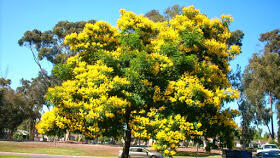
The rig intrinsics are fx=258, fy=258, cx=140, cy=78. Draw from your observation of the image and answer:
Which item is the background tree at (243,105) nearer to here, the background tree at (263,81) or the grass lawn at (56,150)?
the background tree at (263,81)

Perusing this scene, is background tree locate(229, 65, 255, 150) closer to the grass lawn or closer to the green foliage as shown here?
the grass lawn

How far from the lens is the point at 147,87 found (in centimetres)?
1328

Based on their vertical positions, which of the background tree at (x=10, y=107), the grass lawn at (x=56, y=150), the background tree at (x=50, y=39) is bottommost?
the grass lawn at (x=56, y=150)

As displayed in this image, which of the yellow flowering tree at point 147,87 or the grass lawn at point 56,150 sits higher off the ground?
the yellow flowering tree at point 147,87

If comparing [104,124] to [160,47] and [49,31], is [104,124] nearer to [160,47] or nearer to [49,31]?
[160,47]

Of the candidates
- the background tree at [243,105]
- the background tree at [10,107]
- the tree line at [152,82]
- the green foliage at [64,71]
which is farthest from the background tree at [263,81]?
the background tree at [10,107]

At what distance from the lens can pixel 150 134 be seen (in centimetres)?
1291

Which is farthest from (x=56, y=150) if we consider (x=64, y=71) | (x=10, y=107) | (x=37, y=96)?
(x=37, y=96)

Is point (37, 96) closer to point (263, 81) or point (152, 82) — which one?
point (263, 81)

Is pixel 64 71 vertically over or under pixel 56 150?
over

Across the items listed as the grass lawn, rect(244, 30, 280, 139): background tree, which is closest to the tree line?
the grass lawn

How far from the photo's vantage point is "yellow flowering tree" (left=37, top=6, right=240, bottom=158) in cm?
1280

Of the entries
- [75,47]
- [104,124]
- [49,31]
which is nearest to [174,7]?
[49,31]

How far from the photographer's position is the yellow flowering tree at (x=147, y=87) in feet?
42.0
